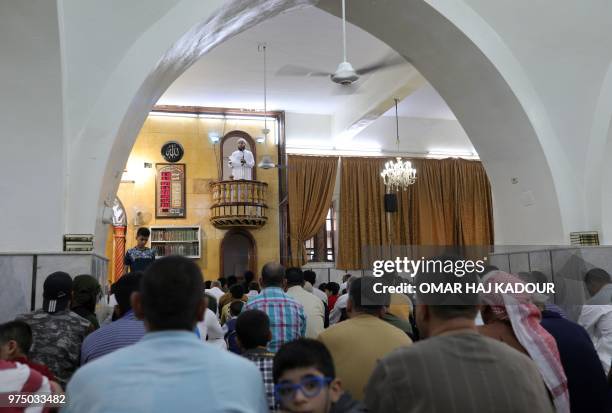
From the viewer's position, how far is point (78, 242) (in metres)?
4.43

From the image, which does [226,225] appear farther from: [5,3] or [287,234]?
[5,3]

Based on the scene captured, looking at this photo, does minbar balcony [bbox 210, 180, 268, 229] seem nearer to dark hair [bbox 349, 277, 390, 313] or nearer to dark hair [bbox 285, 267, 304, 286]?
dark hair [bbox 285, 267, 304, 286]

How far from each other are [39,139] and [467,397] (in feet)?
13.5

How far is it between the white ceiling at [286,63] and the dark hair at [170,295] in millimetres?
7637

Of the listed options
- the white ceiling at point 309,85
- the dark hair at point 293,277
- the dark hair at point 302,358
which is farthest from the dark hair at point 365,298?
the white ceiling at point 309,85

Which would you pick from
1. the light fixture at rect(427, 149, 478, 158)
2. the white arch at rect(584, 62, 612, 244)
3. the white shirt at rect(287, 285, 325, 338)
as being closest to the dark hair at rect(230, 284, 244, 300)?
the white shirt at rect(287, 285, 325, 338)

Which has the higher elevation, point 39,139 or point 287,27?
point 287,27

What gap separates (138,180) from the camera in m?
11.9

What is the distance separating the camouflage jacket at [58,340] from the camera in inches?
101

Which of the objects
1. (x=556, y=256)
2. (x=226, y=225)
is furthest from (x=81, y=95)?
(x=226, y=225)

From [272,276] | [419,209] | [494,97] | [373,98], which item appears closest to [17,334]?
[272,276]

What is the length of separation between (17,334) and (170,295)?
47.1 inches

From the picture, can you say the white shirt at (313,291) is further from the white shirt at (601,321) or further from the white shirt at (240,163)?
the white shirt at (240,163)

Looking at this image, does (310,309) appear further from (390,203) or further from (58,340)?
(390,203)
